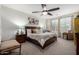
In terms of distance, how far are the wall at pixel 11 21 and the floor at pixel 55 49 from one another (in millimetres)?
344

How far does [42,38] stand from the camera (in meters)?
1.72

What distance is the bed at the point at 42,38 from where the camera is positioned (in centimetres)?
172

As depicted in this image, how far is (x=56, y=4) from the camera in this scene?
171 centimetres

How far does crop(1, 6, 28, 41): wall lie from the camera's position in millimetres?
1646

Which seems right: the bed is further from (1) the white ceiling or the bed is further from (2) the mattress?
(1) the white ceiling

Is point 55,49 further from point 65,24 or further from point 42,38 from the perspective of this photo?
point 65,24

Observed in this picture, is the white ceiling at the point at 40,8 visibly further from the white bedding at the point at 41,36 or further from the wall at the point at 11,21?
the white bedding at the point at 41,36

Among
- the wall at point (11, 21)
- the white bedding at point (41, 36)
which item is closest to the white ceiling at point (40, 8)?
the wall at point (11, 21)

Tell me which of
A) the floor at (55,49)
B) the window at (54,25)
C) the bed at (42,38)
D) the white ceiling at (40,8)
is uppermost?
the white ceiling at (40,8)

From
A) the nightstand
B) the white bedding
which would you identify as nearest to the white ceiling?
the white bedding

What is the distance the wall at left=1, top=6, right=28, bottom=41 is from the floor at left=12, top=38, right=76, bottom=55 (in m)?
0.34

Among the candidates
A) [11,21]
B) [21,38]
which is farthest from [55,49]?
[11,21]
